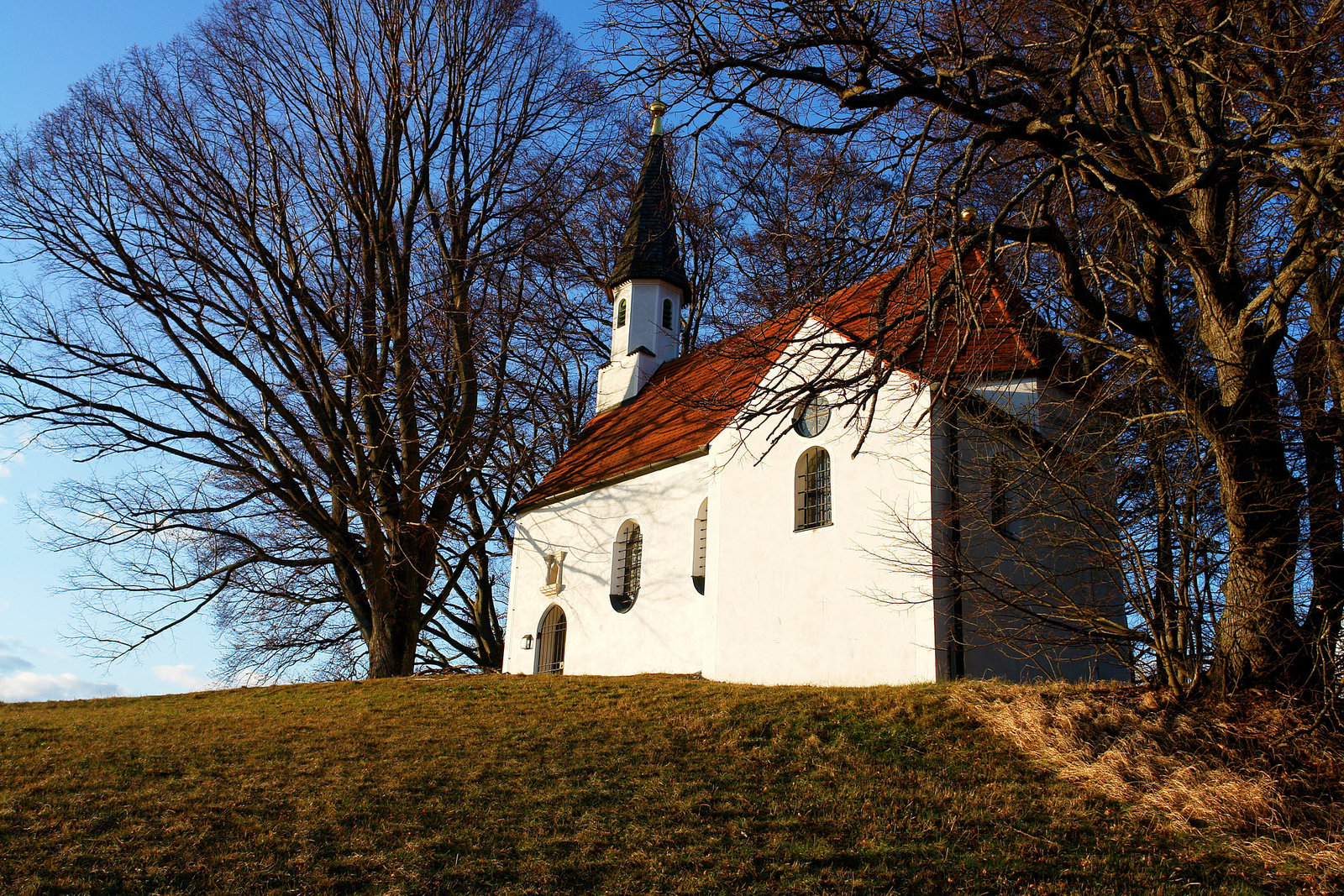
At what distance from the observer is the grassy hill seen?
7094 mm

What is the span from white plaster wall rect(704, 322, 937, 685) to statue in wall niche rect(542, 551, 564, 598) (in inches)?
207

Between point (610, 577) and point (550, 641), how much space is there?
8.77 feet

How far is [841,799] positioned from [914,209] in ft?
17.0

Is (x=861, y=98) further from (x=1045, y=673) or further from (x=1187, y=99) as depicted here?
(x=1045, y=673)

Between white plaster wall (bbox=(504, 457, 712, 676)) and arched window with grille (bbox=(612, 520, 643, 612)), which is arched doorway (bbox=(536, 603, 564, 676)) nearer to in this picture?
white plaster wall (bbox=(504, 457, 712, 676))

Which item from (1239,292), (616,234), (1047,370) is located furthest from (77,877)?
(616,234)

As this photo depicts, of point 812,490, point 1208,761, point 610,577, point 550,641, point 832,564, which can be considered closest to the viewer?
point 1208,761

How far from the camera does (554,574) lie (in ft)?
67.7

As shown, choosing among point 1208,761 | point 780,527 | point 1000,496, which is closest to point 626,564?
point 780,527

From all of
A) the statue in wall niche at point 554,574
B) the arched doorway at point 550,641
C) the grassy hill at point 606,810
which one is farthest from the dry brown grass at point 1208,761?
the arched doorway at point 550,641

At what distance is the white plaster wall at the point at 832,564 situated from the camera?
42.6 ft

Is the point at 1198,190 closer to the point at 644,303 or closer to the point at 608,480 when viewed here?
the point at 608,480

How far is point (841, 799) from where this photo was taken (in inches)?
341

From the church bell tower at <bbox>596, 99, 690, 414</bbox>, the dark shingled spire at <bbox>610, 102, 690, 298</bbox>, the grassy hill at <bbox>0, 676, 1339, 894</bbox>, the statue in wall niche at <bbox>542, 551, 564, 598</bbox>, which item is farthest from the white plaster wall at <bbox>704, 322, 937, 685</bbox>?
the dark shingled spire at <bbox>610, 102, 690, 298</bbox>
